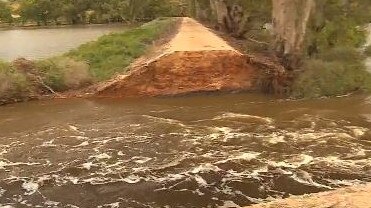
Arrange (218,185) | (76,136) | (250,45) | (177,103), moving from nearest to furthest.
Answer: (218,185) < (76,136) < (177,103) < (250,45)

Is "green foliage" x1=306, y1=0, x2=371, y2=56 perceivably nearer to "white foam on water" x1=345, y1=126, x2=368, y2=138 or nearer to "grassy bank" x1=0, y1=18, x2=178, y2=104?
"grassy bank" x1=0, y1=18, x2=178, y2=104

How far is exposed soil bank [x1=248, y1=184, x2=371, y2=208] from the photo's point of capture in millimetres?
9859

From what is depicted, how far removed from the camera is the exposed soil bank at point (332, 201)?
986 centimetres

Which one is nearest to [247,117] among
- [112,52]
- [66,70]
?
[66,70]

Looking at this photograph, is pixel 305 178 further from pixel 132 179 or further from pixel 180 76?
pixel 180 76

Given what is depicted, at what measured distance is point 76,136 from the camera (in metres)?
17.4

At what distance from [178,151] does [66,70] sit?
1000 cm

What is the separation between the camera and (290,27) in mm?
24875

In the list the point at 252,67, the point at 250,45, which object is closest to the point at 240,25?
the point at 250,45

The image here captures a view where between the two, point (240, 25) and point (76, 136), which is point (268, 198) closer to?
point (76, 136)

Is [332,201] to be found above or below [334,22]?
below

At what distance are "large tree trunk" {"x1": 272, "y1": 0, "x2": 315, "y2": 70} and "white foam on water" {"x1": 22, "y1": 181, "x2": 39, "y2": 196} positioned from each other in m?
14.7

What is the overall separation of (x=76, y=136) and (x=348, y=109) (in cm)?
975

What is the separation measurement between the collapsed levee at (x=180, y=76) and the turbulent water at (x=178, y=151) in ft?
3.75
